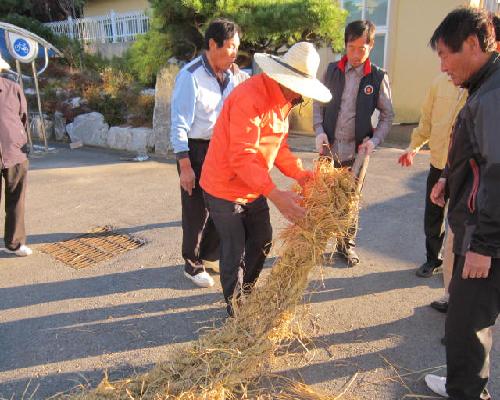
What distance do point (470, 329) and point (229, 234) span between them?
1485mm

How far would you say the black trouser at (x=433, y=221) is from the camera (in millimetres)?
3596

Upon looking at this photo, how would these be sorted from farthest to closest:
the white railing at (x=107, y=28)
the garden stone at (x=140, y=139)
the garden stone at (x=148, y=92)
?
the white railing at (x=107, y=28) < the garden stone at (x=148, y=92) < the garden stone at (x=140, y=139)

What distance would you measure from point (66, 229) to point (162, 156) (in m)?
3.56

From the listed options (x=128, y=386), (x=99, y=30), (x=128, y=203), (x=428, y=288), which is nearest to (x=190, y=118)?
(x=128, y=386)

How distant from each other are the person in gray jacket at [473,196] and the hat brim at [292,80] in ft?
2.17

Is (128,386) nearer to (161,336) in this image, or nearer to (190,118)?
(161,336)

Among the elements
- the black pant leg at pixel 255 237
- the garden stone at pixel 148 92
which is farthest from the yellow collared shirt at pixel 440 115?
the garden stone at pixel 148 92

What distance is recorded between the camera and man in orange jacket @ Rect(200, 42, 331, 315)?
245cm

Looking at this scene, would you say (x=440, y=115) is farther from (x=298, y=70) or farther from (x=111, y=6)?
(x=111, y=6)

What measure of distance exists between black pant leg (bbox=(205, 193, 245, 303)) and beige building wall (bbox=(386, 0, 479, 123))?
306 inches

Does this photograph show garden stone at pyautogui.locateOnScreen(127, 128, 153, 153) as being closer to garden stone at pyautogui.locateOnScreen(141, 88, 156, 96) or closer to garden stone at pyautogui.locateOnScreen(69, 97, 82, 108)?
garden stone at pyautogui.locateOnScreen(141, 88, 156, 96)

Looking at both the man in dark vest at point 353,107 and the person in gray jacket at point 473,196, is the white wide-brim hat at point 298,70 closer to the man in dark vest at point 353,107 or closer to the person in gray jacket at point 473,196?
the person in gray jacket at point 473,196

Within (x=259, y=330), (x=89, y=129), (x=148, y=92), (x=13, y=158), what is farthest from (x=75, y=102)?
(x=259, y=330)

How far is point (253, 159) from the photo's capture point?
2.46 meters
